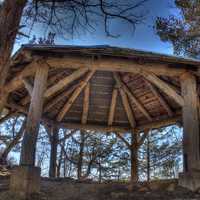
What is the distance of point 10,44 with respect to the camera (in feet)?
12.4

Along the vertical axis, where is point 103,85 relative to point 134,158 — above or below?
above

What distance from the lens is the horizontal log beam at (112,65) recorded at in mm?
7653

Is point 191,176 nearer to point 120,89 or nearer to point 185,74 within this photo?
point 185,74

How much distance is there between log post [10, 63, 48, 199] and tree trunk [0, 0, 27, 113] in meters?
2.88

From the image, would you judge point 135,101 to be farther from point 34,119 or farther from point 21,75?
point 34,119

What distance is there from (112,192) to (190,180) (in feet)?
5.57

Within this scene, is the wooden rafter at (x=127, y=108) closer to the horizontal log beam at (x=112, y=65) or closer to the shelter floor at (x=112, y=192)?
the horizontal log beam at (x=112, y=65)

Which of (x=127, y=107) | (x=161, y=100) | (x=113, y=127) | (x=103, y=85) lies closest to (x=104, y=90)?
(x=103, y=85)

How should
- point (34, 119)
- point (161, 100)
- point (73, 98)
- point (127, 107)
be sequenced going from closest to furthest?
point (34, 119), point (161, 100), point (73, 98), point (127, 107)

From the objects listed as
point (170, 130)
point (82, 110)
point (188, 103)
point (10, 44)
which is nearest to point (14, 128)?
point (82, 110)

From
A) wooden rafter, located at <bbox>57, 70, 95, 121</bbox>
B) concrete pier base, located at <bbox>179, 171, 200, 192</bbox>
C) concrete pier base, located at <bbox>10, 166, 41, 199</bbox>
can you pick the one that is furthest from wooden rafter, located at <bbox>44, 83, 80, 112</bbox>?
concrete pier base, located at <bbox>179, 171, 200, 192</bbox>

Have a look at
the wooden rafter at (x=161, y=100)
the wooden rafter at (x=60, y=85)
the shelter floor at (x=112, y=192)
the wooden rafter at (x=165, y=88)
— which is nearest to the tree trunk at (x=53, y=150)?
the wooden rafter at (x=161, y=100)

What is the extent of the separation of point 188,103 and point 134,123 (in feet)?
17.4

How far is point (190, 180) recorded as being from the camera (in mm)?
6359
